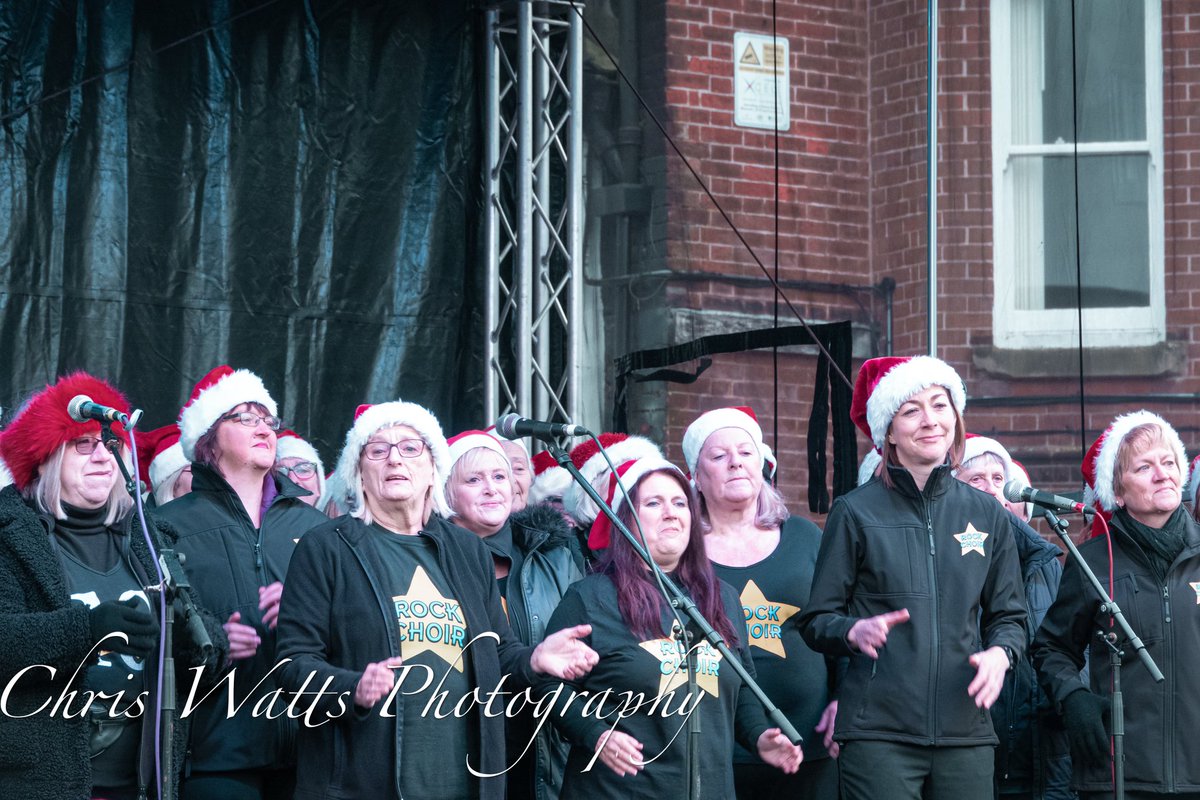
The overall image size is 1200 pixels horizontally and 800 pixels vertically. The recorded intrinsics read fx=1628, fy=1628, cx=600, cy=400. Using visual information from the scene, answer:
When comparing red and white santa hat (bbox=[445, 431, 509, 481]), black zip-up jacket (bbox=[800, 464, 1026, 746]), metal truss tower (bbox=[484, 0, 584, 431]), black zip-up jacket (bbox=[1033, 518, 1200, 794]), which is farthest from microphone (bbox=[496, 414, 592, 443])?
metal truss tower (bbox=[484, 0, 584, 431])

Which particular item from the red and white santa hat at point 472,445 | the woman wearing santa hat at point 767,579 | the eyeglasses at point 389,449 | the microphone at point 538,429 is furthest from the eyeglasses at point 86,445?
the woman wearing santa hat at point 767,579

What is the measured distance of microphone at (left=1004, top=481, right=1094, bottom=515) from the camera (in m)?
4.64

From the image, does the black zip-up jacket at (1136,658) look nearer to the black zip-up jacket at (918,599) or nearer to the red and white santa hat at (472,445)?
the black zip-up jacket at (918,599)

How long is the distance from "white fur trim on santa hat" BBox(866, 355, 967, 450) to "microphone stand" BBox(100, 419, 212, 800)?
6.75 ft

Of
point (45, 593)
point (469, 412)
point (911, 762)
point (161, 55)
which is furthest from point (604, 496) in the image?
point (161, 55)

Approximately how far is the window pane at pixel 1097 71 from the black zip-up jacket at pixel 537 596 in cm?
439

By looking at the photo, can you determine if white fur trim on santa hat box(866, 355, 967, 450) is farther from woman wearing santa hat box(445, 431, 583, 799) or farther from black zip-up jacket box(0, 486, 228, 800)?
black zip-up jacket box(0, 486, 228, 800)

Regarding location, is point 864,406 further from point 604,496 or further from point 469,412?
point 469,412

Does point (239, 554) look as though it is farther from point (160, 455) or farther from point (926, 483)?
point (926, 483)

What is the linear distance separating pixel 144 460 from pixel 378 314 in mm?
1926

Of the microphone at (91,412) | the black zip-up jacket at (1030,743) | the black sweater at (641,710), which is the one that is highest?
the microphone at (91,412)

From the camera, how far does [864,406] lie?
205 inches

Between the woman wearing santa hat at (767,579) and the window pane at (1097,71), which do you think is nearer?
the woman wearing santa hat at (767,579)

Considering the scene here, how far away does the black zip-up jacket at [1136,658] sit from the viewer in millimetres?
4773
